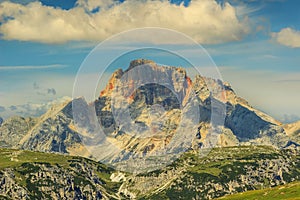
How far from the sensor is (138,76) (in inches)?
4715

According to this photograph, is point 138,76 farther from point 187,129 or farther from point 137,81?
point 187,129

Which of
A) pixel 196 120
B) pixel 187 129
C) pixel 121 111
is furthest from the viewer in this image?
pixel 187 129

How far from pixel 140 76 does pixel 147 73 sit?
12.4 ft

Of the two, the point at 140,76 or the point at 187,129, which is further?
the point at 187,129

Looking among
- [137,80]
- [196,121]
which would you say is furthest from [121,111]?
[196,121]

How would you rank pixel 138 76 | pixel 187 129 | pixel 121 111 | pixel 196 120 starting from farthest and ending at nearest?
pixel 187 129
pixel 121 111
pixel 138 76
pixel 196 120

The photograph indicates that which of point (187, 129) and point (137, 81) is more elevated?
point (137, 81)

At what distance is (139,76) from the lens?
12050 centimetres

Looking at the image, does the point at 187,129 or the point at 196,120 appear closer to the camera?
the point at 196,120

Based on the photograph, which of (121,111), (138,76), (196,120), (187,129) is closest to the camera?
(196,120)

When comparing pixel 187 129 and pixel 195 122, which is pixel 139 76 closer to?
pixel 195 122

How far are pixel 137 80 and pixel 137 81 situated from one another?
2467mm

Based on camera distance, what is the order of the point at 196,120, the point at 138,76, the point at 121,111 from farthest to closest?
1. the point at 121,111
2. the point at 138,76
3. the point at 196,120

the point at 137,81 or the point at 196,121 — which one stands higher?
the point at 137,81
